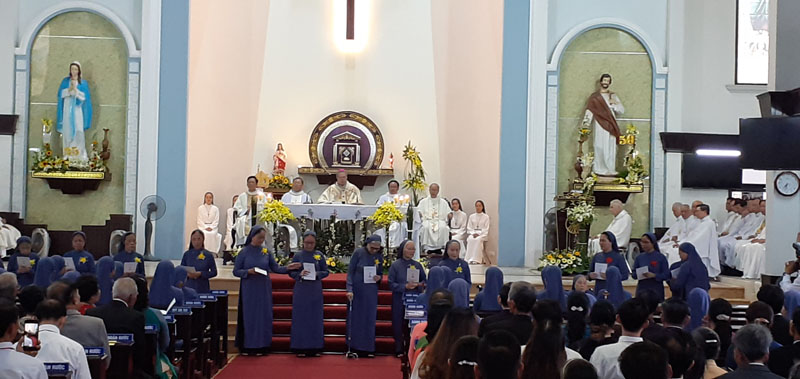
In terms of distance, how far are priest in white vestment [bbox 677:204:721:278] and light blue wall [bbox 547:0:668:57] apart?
11.8 ft

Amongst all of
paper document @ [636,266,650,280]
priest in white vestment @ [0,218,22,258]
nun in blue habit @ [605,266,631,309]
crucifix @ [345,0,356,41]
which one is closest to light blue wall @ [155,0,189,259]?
priest in white vestment @ [0,218,22,258]

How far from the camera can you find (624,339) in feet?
17.1

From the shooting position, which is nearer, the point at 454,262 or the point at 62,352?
the point at 62,352

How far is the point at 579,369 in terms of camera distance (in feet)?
11.9

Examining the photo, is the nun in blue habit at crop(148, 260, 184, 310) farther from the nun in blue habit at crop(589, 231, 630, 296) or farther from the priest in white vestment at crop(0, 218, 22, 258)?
the priest in white vestment at crop(0, 218, 22, 258)

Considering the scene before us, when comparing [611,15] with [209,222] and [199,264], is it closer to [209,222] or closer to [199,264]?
[209,222]

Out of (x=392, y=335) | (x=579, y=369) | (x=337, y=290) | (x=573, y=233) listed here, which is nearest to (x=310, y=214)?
(x=337, y=290)

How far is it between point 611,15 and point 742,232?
4744 millimetres

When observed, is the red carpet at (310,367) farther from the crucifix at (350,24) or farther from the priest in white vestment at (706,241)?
the crucifix at (350,24)

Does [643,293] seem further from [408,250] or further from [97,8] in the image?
[97,8]

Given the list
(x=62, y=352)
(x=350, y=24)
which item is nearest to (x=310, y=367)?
(x=62, y=352)

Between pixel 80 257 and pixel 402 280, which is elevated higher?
pixel 80 257

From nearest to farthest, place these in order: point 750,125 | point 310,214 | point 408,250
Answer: point 750,125, point 408,250, point 310,214

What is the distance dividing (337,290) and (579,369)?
986cm
